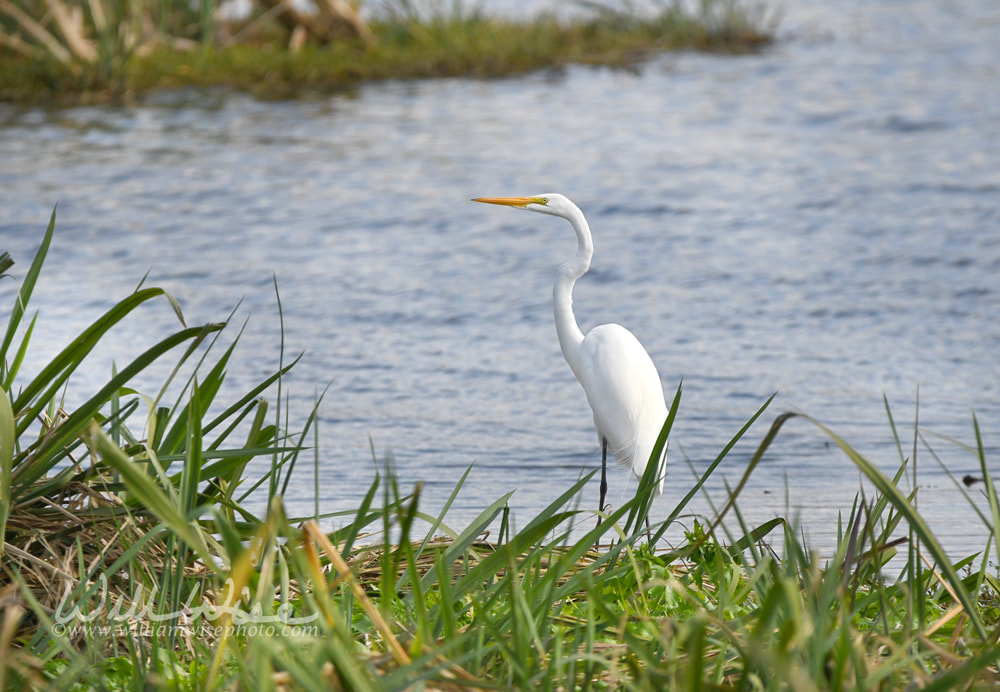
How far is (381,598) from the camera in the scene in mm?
1979

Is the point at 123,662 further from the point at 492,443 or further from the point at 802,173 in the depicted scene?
the point at 802,173

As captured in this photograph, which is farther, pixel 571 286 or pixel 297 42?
pixel 297 42

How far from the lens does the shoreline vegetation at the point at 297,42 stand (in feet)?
37.9

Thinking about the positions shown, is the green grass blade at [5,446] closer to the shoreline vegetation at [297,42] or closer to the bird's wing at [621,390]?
the bird's wing at [621,390]

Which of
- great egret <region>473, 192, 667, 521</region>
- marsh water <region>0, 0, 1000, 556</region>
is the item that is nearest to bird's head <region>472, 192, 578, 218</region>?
great egret <region>473, 192, 667, 521</region>

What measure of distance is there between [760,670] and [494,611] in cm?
68

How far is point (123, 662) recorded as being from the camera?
187 cm

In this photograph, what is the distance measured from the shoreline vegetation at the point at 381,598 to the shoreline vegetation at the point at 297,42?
31.5 feet

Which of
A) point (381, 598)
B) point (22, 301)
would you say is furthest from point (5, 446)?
point (381, 598)

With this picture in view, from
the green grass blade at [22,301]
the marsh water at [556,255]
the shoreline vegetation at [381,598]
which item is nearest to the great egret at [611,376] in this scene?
the marsh water at [556,255]

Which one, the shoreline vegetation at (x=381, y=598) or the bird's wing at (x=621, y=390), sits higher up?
the shoreline vegetation at (x=381, y=598)

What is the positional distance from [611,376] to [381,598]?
172 cm

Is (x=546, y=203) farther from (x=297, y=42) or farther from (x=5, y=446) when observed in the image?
(x=297, y=42)

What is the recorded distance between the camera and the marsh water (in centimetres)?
419
